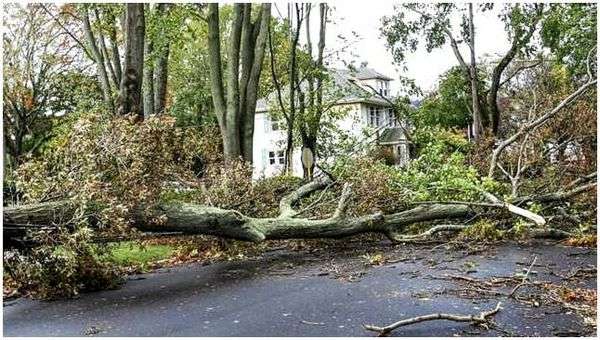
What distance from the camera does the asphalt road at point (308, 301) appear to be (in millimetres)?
3648

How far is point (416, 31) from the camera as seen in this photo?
18.2 m

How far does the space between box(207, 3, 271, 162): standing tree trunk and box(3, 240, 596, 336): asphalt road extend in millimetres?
4466

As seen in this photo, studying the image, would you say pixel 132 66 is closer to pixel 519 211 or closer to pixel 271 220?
pixel 271 220

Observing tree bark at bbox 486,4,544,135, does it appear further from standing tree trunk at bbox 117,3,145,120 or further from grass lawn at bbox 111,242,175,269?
grass lawn at bbox 111,242,175,269

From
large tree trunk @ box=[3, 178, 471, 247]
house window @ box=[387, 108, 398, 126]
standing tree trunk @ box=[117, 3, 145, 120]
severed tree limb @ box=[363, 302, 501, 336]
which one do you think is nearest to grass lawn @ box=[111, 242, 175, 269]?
large tree trunk @ box=[3, 178, 471, 247]

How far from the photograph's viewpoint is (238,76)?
11102mm

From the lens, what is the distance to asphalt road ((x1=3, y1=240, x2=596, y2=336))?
3.65m

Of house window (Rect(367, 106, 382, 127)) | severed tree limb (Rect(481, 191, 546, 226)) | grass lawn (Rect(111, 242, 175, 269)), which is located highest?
house window (Rect(367, 106, 382, 127))

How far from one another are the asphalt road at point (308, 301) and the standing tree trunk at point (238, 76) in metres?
4.47

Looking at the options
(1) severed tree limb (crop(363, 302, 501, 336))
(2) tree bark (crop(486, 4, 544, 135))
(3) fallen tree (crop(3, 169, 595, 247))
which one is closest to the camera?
(1) severed tree limb (crop(363, 302, 501, 336))

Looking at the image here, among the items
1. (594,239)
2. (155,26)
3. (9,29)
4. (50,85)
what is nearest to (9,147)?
(50,85)

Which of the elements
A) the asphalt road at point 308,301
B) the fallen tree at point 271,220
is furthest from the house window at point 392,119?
the asphalt road at point 308,301

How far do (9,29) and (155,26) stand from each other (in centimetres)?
1340

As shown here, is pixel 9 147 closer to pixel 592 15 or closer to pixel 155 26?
pixel 155 26
